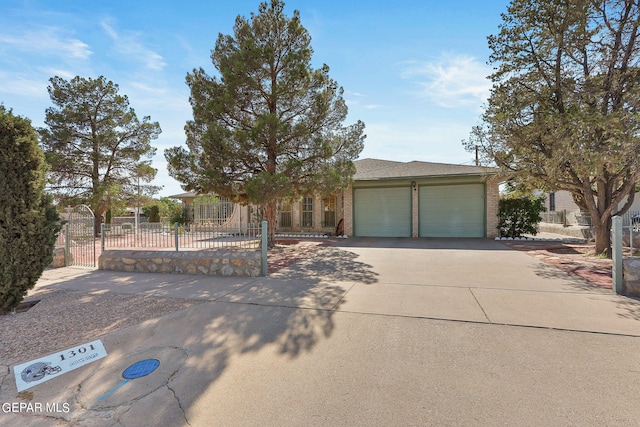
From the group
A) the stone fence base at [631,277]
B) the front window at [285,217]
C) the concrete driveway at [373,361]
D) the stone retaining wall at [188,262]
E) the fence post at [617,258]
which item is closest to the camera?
the concrete driveway at [373,361]

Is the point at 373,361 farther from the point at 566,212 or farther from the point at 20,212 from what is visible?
the point at 566,212

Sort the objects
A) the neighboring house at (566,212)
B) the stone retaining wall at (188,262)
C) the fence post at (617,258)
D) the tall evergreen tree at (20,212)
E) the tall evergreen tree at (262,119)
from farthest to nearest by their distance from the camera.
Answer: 1. the neighboring house at (566,212)
2. the tall evergreen tree at (262,119)
3. the stone retaining wall at (188,262)
4. the fence post at (617,258)
5. the tall evergreen tree at (20,212)

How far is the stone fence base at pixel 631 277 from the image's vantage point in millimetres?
4965

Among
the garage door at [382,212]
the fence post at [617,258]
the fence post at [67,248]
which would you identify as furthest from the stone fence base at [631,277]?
the fence post at [67,248]

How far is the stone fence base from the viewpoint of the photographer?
16.3 ft

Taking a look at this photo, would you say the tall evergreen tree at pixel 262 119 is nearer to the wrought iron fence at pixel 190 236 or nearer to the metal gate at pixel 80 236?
the wrought iron fence at pixel 190 236

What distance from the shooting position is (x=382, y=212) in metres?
15.5

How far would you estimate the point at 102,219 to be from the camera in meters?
19.4

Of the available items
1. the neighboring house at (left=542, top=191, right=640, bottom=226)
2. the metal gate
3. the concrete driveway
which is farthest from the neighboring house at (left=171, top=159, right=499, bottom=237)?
the concrete driveway

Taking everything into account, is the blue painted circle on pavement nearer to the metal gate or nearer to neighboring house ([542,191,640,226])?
the metal gate

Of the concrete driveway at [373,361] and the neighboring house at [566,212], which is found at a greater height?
the neighboring house at [566,212]

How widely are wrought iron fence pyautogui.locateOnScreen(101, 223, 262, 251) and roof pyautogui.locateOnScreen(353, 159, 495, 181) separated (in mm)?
8134

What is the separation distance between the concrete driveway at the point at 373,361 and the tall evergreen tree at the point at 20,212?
2208 millimetres

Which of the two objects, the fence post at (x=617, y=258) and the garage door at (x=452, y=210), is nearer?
the fence post at (x=617, y=258)
